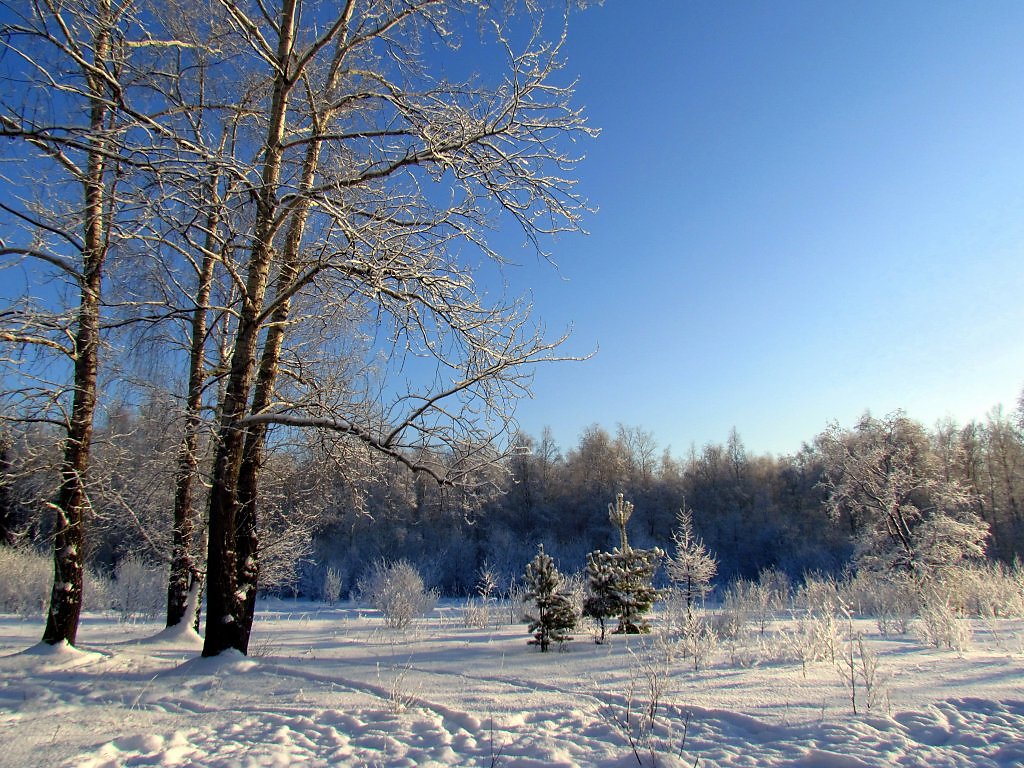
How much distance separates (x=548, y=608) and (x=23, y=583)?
19830 mm

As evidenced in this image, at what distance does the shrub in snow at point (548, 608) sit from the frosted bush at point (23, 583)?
53.2 feet

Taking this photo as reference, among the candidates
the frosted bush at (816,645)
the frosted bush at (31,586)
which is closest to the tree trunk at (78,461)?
the frosted bush at (816,645)

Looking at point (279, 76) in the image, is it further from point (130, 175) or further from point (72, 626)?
point (72, 626)

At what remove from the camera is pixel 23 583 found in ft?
64.5

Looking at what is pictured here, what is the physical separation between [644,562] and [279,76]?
33.2 feet

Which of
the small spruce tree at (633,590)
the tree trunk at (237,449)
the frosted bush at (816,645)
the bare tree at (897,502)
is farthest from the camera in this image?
the bare tree at (897,502)

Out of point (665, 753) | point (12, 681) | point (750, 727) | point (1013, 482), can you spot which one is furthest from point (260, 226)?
point (1013, 482)

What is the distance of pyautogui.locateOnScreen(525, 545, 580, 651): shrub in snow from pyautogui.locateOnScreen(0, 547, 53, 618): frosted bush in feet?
53.2

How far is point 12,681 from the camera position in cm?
455

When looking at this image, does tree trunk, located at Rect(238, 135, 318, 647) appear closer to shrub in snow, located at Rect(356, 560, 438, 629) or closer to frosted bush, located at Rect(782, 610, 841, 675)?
frosted bush, located at Rect(782, 610, 841, 675)

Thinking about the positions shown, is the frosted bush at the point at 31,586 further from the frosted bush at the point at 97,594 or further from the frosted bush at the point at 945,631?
the frosted bush at the point at 945,631

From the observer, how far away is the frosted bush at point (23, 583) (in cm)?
1858

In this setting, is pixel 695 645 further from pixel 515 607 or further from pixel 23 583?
pixel 23 583

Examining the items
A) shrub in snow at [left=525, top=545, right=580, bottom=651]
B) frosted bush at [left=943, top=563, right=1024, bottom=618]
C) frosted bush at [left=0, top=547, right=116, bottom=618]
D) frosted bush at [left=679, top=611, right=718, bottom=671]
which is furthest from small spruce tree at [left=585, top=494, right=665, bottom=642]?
frosted bush at [left=0, top=547, right=116, bottom=618]
